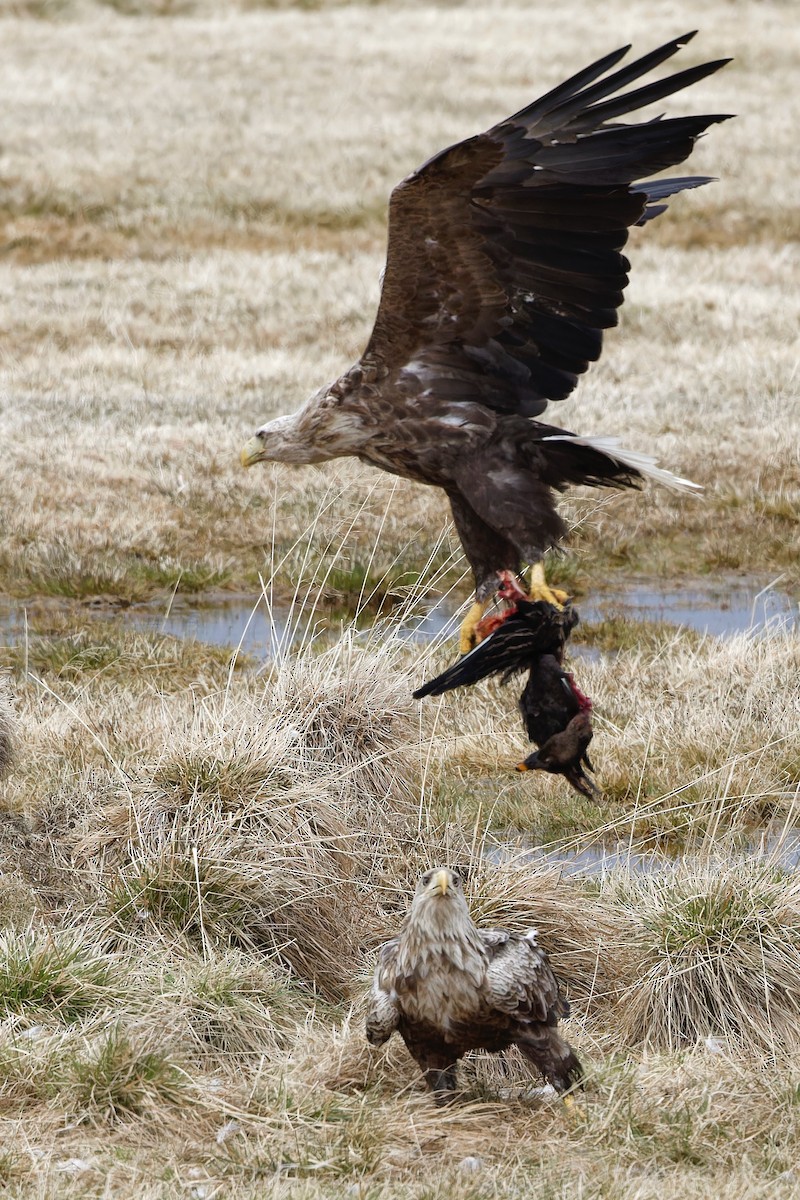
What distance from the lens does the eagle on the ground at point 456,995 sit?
4668 mm

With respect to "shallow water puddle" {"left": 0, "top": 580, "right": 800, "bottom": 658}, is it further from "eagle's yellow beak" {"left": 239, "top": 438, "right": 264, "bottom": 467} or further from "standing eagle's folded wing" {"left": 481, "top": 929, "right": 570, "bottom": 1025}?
"standing eagle's folded wing" {"left": 481, "top": 929, "right": 570, "bottom": 1025}

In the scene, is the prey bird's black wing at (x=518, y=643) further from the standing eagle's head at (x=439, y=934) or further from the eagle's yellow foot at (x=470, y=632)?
the standing eagle's head at (x=439, y=934)

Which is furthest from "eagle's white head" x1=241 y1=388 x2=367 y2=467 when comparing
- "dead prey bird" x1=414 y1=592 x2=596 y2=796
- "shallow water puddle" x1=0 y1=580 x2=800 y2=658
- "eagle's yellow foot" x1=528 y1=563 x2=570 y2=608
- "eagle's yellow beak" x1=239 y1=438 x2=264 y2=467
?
"shallow water puddle" x1=0 y1=580 x2=800 y2=658

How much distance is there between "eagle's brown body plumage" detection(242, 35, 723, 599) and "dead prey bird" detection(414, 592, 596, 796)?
2.88ft

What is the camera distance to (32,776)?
712 cm

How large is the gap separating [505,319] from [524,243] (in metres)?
0.32

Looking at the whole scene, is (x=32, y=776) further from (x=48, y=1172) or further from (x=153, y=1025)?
(x=48, y=1172)

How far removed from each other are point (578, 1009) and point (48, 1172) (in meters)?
2.16

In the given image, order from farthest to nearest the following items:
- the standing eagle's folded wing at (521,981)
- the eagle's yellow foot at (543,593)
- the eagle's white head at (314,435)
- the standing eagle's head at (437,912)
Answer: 1. the eagle's white head at (314,435)
2. the eagle's yellow foot at (543,593)
3. the standing eagle's folded wing at (521,981)
4. the standing eagle's head at (437,912)

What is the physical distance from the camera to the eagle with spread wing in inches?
213

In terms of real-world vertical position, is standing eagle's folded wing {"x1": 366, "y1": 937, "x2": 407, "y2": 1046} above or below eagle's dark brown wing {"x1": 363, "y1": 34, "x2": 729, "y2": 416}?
below

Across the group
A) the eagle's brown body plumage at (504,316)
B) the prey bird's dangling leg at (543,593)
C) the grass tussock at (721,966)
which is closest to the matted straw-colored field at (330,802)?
the grass tussock at (721,966)

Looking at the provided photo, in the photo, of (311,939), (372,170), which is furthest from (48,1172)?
(372,170)

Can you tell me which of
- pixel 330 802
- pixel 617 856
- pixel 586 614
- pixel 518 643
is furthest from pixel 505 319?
pixel 586 614
